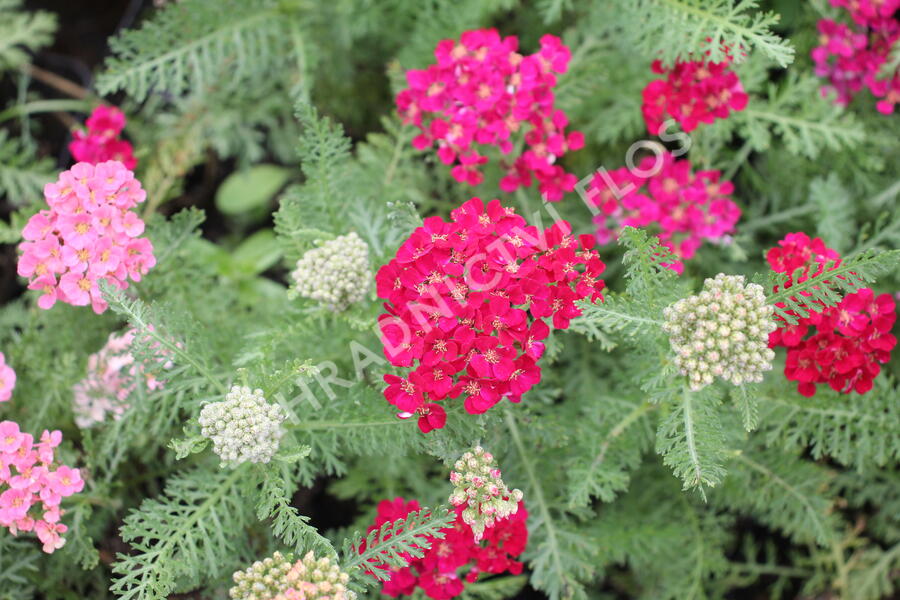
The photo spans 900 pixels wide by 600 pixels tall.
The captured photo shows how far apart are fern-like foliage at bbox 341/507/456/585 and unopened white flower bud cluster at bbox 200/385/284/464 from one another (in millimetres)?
356

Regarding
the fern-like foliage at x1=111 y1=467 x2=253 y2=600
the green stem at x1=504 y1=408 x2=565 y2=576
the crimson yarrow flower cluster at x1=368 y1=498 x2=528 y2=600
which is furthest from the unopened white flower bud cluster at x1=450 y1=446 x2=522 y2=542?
the fern-like foliage at x1=111 y1=467 x2=253 y2=600

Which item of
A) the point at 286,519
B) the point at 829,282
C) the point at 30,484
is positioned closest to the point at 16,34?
the point at 30,484

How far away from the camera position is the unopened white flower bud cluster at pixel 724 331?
1863 millimetres

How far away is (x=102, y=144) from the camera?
278 centimetres

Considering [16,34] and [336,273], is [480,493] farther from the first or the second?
[16,34]

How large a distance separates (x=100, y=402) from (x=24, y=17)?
6.95 ft

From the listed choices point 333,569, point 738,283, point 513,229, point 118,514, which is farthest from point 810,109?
point 118,514

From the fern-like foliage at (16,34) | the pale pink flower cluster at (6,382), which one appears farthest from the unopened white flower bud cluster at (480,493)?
the fern-like foliage at (16,34)

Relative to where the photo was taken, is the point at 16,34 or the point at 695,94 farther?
the point at 16,34

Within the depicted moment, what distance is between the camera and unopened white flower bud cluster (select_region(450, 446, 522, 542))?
6.25 feet

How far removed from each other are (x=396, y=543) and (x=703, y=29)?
188cm

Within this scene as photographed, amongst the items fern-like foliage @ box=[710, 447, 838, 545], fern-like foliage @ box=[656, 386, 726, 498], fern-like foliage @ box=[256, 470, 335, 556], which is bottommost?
fern-like foliage @ box=[710, 447, 838, 545]

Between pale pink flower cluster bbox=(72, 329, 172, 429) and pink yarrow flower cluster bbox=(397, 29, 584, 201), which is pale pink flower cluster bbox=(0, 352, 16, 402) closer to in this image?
pale pink flower cluster bbox=(72, 329, 172, 429)

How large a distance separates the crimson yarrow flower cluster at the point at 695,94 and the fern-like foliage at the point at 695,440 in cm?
103
